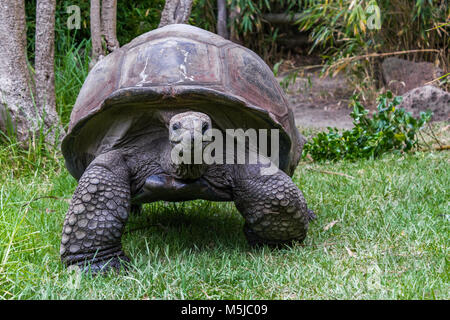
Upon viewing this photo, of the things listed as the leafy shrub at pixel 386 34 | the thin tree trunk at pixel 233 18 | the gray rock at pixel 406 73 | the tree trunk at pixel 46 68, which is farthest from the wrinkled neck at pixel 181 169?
the thin tree trunk at pixel 233 18

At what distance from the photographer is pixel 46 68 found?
432 cm

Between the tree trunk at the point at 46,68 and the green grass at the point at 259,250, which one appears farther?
the tree trunk at the point at 46,68

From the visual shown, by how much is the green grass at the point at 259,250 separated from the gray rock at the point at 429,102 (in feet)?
8.69

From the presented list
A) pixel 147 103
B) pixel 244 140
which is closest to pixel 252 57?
pixel 244 140

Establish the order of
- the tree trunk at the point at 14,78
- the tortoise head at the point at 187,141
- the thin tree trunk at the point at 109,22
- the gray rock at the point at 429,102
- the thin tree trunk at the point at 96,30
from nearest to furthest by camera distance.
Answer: the tortoise head at the point at 187,141
the tree trunk at the point at 14,78
the thin tree trunk at the point at 96,30
the thin tree trunk at the point at 109,22
the gray rock at the point at 429,102

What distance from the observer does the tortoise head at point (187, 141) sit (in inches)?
84.3

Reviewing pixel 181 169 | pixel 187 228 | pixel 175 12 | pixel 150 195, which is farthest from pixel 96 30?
pixel 181 169

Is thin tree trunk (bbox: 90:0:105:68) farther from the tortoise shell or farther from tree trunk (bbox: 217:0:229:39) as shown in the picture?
tree trunk (bbox: 217:0:229:39)

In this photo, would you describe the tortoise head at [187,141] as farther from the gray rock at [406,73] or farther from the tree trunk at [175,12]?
the gray rock at [406,73]

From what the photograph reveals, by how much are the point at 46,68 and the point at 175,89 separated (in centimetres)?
238

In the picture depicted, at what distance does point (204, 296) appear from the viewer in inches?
78.0

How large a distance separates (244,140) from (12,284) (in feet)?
3.77
